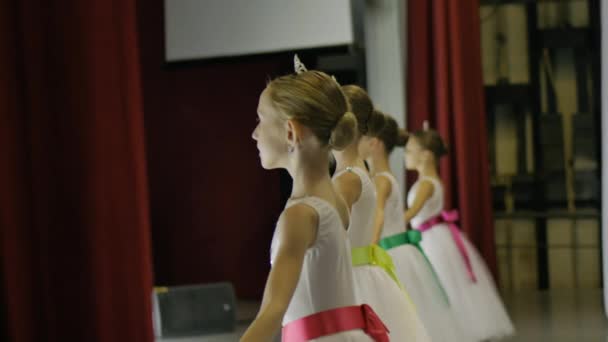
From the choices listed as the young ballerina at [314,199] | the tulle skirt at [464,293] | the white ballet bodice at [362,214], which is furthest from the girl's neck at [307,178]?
the tulle skirt at [464,293]

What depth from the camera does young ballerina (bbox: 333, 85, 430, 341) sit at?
110 inches

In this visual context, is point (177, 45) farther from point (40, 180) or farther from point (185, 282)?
point (40, 180)

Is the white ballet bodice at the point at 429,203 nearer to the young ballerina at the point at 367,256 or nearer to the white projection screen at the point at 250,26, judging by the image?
the white projection screen at the point at 250,26

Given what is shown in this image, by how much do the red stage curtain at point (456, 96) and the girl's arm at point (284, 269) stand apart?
14.5 feet

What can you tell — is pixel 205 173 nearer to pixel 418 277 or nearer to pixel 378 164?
pixel 418 277

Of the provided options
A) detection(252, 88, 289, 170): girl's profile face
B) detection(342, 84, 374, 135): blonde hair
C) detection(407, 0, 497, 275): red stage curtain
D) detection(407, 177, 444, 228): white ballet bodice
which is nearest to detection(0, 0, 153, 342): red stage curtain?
detection(252, 88, 289, 170): girl's profile face

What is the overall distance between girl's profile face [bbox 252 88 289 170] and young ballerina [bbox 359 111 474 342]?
1807 mm

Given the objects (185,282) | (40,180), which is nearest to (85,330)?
(40,180)

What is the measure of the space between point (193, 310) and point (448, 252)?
1527 millimetres

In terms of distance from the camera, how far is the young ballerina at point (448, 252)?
198 inches

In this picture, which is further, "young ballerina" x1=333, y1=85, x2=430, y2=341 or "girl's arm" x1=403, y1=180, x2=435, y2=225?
"girl's arm" x1=403, y1=180, x2=435, y2=225

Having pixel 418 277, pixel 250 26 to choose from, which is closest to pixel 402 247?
pixel 418 277

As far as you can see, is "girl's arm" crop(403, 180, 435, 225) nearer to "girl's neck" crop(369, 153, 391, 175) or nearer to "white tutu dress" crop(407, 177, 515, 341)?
"white tutu dress" crop(407, 177, 515, 341)

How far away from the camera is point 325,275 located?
77.1 inches
